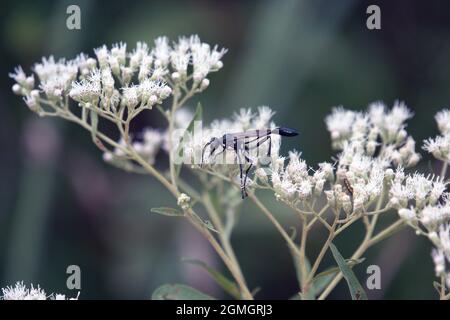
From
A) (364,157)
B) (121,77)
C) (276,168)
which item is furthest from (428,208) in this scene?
(121,77)

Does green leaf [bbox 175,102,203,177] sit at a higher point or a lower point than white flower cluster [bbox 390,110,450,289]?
higher

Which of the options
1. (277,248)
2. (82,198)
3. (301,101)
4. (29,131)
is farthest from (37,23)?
(277,248)

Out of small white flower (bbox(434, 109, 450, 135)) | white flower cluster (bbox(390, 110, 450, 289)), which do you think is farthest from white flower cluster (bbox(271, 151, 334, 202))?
small white flower (bbox(434, 109, 450, 135))

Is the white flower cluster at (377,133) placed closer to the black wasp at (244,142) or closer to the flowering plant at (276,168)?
the flowering plant at (276,168)

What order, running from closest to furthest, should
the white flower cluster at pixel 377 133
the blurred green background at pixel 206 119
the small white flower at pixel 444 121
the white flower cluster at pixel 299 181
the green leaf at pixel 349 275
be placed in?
the green leaf at pixel 349 275, the white flower cluster at pixel 299 181, the white flower cluster at pixel 377 133, the small white flower at pixel 444 121, the blurred green background at pixel 206 119

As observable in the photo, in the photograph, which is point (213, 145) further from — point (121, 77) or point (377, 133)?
point (377, 133)

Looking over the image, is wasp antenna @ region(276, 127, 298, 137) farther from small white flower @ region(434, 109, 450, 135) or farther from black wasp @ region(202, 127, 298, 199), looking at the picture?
small white flower @ region(434, 109, 450, 135)

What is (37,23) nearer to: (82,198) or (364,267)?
(82,198)

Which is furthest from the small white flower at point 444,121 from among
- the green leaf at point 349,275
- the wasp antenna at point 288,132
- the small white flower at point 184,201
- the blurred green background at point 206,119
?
the blurred green background at point 206,119
